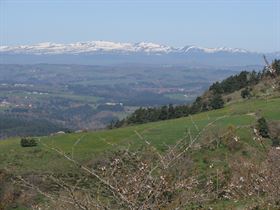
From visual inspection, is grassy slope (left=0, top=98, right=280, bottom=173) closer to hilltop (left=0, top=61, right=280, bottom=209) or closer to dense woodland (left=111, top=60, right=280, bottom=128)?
hilltop (left=0, top=61, right=280, bottom=209)

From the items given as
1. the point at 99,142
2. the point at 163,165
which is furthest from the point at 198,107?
the point at 163,165

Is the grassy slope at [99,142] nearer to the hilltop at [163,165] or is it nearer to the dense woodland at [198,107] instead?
the hilltop at [163,165]

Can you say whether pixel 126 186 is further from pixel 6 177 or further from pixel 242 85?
pixel 242 85

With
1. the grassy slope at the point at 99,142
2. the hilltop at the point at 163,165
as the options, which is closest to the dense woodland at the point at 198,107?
the hilltop at the point at 163,165

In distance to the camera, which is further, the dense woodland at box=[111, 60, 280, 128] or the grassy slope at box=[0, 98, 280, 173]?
the dense woodland at box=[111, 60, 280, 128]

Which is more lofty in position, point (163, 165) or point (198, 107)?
point (163, 165)

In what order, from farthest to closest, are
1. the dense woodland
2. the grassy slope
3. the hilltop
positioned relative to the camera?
the dense woodland < the grassy slope < the hilltop

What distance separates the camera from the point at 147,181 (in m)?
5.91

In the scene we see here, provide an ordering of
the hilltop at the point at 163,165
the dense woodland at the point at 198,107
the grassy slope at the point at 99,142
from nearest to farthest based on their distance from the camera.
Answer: the hilltop at the point at 163,165
the grassy slope at the point at 99,142
the dense woodland at the point at 198,107

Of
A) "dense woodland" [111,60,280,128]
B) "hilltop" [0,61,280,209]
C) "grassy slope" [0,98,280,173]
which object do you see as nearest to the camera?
"hilltop" [0,61,280,209]

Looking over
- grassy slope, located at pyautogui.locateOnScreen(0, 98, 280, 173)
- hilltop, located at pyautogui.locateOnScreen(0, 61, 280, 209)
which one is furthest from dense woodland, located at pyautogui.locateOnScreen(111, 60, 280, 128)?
grassy slope, located at pyautogui.locateOnScreen(0, 98, 280, 173)

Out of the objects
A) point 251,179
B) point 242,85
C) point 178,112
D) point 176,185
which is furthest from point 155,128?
point 176,185

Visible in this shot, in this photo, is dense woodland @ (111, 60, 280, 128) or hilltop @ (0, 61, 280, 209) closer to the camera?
hilltop @ (0, 61, 280, 209)

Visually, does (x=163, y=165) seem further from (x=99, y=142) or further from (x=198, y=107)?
(x=198, y=107)
